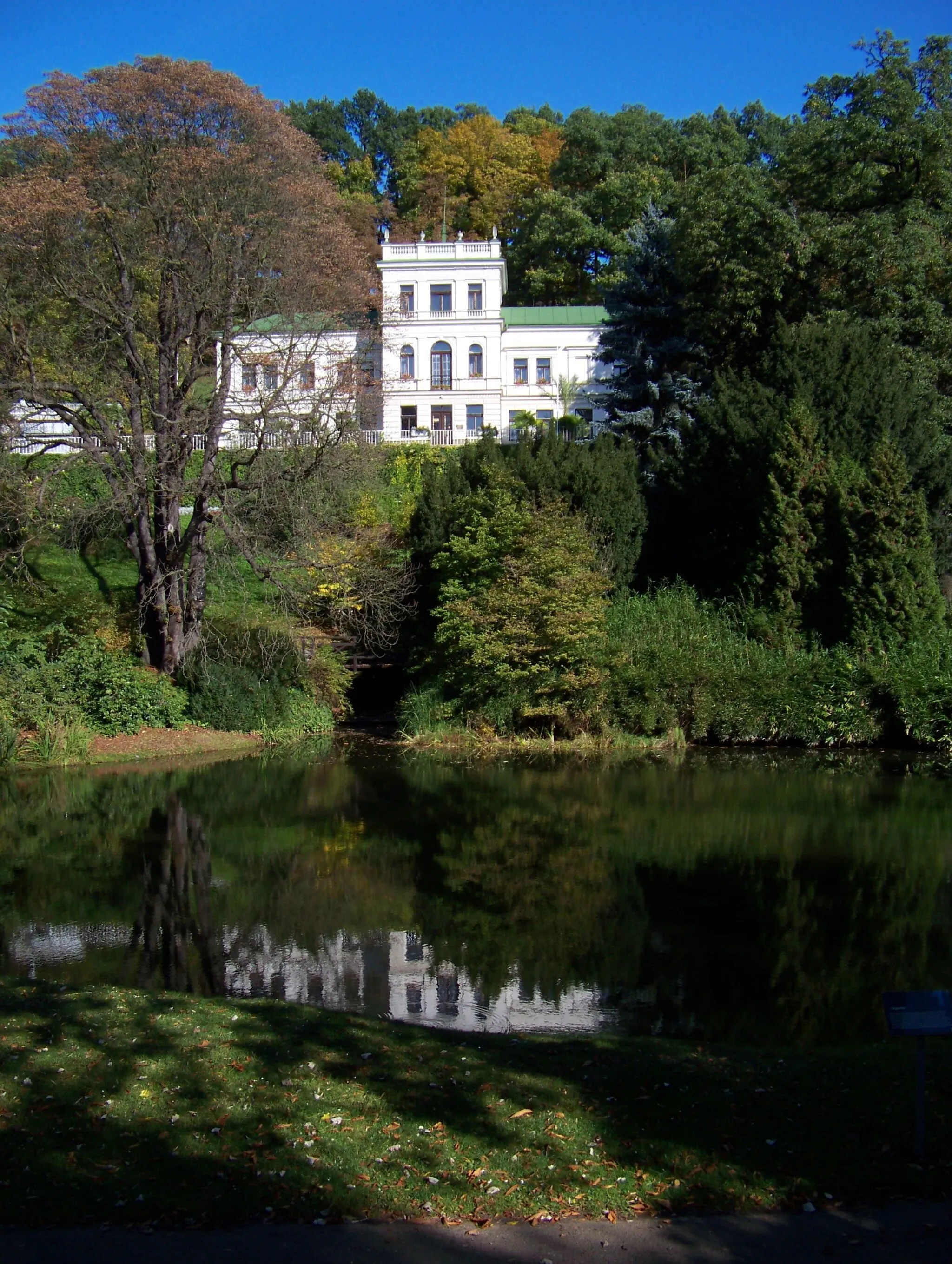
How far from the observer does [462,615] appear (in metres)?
23.9

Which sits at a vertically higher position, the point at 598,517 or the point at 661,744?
the point at 598,517

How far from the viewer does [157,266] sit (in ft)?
77.8

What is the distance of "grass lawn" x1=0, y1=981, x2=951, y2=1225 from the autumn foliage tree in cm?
1776

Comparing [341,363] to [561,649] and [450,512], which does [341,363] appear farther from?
[561,649]

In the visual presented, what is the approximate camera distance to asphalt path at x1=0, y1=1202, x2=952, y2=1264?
452 centimetres

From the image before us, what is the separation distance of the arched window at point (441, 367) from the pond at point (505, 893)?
3266 centimetres

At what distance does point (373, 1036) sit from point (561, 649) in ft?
54.0

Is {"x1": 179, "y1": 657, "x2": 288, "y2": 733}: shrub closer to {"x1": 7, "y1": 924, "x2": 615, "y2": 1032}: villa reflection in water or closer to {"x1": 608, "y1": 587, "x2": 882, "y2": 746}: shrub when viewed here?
{"x1": 608, "y1": 587, "x2": 882, "y2": 746}: shrub

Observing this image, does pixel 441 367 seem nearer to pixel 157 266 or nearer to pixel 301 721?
pixel 157 266

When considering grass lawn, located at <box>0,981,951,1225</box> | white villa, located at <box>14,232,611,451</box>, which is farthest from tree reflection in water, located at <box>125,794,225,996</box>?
white villa, located at <box>14,232,611,451</box>

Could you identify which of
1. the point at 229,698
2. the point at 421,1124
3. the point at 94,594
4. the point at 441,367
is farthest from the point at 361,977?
the point at 441,367

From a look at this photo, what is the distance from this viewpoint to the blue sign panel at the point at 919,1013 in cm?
518

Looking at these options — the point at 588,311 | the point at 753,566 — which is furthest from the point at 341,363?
the point at 588,311

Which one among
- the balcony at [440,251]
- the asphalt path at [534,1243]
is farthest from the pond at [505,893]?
the balcony at [440,251]
